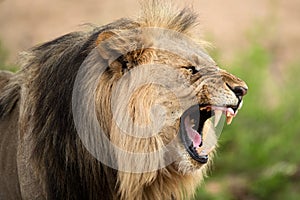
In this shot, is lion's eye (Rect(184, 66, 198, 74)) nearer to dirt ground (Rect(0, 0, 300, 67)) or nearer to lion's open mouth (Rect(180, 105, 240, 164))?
lion's open mouth (Rect(180, 105, 240, 164))

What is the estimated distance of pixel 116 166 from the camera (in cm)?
394

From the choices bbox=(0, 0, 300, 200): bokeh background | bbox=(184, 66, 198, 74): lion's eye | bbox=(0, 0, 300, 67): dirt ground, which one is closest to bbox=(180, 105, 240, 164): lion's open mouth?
bbox=(184, 66, 198, 74): lion's eye

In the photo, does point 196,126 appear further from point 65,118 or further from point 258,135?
point 258,135

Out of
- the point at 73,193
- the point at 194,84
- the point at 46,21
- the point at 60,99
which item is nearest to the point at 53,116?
the point at 60,99

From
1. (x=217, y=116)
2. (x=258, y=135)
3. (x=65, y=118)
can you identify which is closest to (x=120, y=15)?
(x=258, y=135)

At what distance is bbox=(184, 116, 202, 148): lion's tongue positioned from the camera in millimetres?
4012

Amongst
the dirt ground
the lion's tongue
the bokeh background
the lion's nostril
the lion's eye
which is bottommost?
the bokeh background

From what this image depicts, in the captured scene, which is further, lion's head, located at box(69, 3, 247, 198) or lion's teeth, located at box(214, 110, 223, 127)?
lion's teeth, located at box(214, 110, 223, 127)

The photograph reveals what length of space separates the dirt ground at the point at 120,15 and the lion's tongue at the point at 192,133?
5.37m

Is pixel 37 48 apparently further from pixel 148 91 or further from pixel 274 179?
pixel 274 179

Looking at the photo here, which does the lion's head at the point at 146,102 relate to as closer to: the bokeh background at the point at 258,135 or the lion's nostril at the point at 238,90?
the lion's nostril at the point at 238,90

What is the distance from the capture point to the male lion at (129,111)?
3914mm

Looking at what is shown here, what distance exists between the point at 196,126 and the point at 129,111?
1.16ft

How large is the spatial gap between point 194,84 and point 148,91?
211 mm
